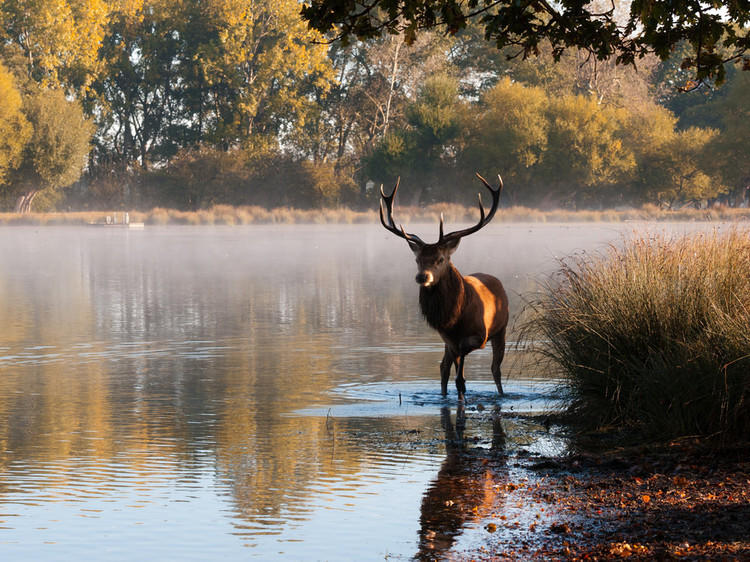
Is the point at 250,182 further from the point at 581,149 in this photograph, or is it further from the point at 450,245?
the point at 450,245

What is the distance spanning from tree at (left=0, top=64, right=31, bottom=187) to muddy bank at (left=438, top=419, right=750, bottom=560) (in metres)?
65.0

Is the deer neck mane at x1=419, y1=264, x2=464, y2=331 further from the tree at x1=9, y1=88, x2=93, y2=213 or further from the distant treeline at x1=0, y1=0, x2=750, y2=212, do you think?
the tree at x1=9, y1=88, x2=93, y2=213

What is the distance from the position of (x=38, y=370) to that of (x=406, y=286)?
15911mm

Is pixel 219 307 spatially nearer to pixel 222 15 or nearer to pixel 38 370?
pixel 38 370

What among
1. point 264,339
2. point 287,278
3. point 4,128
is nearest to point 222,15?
point 4,128

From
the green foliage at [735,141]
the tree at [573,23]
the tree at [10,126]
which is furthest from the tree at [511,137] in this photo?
the tree at [573,23]

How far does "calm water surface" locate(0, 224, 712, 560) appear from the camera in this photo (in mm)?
7660

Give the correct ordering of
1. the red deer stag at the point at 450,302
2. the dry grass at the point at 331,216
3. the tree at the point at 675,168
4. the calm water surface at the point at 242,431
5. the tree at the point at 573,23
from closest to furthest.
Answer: the calm water surface at the point at 242,431 < the tree at the point at 573,23 < the red deer stag at the point at 450,302 < the dry grass at the point at 331,216 < the tree at the point at 675,168

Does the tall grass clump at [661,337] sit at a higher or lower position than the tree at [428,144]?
lower

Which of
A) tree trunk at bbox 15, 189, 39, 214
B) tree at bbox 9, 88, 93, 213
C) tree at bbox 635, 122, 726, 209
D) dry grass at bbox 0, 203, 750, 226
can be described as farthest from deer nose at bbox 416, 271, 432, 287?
tree at bbox 635, 122, 726, 209

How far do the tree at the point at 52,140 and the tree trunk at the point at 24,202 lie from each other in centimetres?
202

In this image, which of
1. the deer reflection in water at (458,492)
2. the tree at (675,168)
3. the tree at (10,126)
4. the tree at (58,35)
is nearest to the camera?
the deer reflection in water at (458,492)

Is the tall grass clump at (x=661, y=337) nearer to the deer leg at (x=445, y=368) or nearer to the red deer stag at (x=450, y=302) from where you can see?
the red deer stag at (x=450, y=302)

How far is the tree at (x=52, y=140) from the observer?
73.6m
